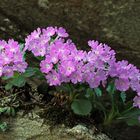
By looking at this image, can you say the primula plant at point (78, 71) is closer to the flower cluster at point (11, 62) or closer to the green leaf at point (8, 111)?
the flower cluster at point (11, 62)

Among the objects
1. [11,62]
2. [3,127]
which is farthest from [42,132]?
[11,62]

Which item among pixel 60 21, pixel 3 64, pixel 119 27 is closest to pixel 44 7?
pixel 60 21

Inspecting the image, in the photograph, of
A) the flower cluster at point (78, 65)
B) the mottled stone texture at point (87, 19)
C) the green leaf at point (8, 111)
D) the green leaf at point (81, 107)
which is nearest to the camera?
the flower cluster at point (78, 65)

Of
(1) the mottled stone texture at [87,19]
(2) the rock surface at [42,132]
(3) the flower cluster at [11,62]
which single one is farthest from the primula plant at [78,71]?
(1) the mottled stone texture at [87,19]

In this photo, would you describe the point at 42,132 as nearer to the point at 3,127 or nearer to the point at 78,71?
the point at 3,127

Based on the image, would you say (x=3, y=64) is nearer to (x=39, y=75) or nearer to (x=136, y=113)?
(x=39, y=75)

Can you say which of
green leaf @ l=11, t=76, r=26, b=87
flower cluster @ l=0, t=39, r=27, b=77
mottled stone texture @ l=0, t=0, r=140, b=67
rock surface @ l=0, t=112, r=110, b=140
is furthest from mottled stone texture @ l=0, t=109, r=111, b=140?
mottled stone texture @ l=0, t=0, r=140, b=67
